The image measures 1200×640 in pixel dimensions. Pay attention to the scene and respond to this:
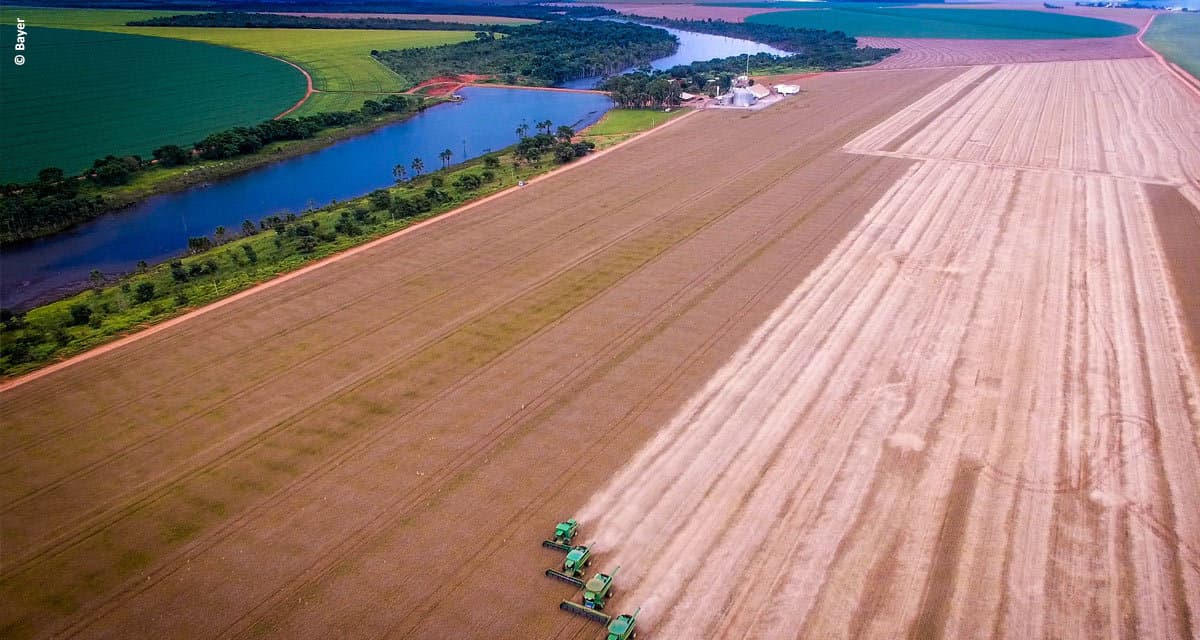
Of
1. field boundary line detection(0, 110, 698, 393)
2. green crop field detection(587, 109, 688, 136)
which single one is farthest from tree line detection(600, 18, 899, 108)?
field boundary line detection(0, 110, 698, 393)

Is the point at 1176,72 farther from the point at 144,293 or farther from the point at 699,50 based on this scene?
the point at 144,293

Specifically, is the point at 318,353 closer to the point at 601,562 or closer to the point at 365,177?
the point at 601,562

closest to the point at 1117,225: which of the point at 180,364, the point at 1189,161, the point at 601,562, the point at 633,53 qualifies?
the point at 1189,161

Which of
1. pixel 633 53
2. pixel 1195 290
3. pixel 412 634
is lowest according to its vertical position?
pixel 412 634

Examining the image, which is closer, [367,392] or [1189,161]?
[367,392]

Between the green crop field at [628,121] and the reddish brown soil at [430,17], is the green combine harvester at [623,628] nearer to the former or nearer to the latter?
the green crop field at [628,121]

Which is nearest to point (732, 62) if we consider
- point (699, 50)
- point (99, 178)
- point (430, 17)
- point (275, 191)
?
point (699, 50)

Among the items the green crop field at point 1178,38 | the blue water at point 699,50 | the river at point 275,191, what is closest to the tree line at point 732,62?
the blue water at point 699,50

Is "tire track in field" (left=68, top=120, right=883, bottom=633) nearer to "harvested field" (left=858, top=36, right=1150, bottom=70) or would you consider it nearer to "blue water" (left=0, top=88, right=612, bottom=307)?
"blue water" (left=0, top=88, right=612, bottom=307)
